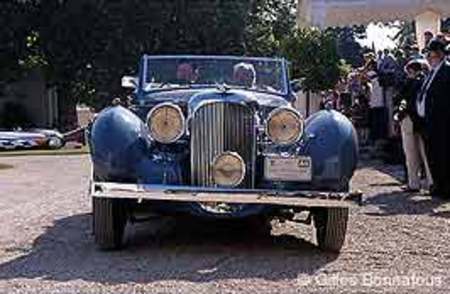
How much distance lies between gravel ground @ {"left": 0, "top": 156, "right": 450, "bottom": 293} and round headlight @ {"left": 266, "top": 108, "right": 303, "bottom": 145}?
991 mm

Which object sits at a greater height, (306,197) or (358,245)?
(306,197)

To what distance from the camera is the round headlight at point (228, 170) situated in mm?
8203

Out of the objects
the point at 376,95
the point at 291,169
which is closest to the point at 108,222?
the point at 291,169

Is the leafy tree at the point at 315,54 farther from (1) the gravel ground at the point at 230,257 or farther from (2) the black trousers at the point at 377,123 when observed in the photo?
→ (1) the gravel ground at the point at 230,257

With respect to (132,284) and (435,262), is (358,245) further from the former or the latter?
(132,284)

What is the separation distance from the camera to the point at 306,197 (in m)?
7.93

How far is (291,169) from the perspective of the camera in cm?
821

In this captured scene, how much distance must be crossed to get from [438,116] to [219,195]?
4713 mm

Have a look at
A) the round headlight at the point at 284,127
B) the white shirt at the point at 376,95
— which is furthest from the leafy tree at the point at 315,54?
the round headlight at the point at 284,127

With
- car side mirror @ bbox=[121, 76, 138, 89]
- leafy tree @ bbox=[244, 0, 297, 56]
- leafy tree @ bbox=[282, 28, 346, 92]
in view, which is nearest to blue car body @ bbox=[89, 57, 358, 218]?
car side mirror @ bbox=[121, 76, 138, 89]

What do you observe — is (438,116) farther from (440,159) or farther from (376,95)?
(376,95)

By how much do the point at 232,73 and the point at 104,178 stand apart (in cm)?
253

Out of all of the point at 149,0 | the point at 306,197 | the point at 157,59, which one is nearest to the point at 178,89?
the point at 157,59

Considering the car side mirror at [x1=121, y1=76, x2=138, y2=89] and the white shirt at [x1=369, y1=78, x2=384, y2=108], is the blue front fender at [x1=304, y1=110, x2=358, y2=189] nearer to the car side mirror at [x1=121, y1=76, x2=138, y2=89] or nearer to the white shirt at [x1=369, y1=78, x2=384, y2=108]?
the car side mirror at [x1=121, y1=76, x2=138, y2=89]
